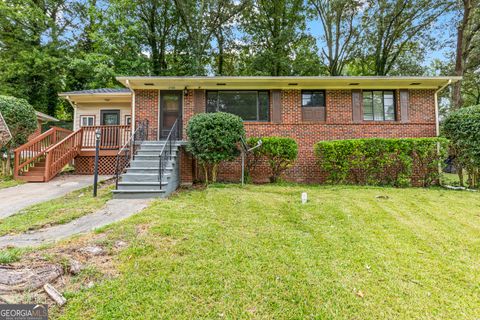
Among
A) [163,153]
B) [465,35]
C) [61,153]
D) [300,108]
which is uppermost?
[465,35]

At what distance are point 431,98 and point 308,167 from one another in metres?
5.29

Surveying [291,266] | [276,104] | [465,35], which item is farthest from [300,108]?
[465,35]

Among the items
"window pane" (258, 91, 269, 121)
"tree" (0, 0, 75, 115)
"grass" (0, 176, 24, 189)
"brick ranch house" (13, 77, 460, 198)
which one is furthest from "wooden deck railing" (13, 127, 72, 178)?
"tree" (0, 0, 75, 115)

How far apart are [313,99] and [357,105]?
164cm

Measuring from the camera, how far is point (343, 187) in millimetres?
7102

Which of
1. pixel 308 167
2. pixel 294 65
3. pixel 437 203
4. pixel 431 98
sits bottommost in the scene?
pixel 437 203

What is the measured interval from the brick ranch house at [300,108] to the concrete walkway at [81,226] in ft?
11.4

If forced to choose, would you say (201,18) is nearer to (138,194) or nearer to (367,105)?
(367,105)

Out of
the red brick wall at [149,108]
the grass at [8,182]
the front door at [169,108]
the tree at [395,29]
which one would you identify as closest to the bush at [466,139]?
the front door at [169,108]

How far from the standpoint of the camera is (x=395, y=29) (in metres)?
15.9

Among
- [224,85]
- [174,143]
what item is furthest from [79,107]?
[224,85]

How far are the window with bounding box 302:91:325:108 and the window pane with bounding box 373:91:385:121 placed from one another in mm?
1962

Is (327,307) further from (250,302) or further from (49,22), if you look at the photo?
(49,22)

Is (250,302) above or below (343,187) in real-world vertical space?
below
